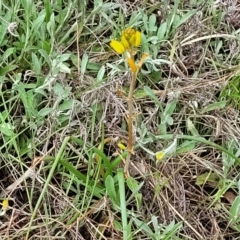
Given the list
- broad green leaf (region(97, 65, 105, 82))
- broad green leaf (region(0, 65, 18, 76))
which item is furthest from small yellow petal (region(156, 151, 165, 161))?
broad green leaf (region(0, 65, 18, 76))

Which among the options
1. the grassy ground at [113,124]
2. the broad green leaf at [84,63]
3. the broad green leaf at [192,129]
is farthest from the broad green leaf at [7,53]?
the broad green leaf at [192,129]

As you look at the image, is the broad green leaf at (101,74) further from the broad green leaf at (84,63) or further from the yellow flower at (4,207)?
the yellow flower at (4,207)

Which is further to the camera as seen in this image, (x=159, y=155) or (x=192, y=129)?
(x=192, y=129)

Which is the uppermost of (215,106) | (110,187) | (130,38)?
(130,38)

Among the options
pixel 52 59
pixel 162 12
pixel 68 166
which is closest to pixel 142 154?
pixel 68 166

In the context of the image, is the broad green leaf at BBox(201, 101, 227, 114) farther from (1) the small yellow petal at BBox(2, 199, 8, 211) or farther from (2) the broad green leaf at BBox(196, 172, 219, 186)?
(1) the small yellow petal at BBox(2, 199, 8, 211)

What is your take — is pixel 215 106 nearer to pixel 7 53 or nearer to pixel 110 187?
pixel 110 187

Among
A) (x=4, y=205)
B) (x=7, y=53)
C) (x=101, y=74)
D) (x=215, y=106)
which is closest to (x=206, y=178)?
(x=215, y=106)

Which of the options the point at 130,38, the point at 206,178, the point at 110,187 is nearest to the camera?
the point at 130,38

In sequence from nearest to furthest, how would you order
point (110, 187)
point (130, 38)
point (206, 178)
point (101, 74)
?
point (130, 38)
point (110, 187)
point (206, 178)
point (101, 74)
